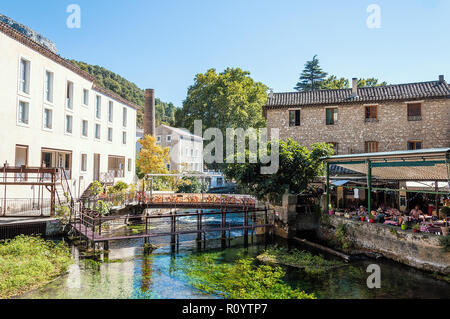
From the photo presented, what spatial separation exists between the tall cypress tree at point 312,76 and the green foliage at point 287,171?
42.6 m

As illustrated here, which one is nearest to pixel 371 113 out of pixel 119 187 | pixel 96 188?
pixel 119 187

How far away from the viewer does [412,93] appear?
24.2 m

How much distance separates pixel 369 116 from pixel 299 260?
1628 cm

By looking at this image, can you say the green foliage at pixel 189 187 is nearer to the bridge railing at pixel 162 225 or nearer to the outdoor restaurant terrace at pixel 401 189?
the bridge railing at pixel 162 225

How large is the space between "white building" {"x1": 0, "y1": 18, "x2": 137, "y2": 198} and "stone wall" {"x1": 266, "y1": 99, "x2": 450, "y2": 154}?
16.5 meters

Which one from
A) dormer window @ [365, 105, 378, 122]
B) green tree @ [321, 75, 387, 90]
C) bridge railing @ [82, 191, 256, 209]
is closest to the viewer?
bridge railing @ [82, 191, 256, 209]

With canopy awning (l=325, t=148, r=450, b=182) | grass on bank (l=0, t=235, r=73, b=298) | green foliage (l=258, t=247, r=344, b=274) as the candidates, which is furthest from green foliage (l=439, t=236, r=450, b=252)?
grass on bank (l=0, t=235, r=73, b=298)

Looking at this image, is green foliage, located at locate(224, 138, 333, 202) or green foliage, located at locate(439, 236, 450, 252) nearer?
green foliage, located at locate(439, 236, 450, 252)

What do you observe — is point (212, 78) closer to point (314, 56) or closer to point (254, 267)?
point (314, 56)

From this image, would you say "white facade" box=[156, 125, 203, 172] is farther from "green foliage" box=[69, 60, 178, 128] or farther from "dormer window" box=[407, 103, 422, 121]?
"dormer window" box=[407, 103, 422, 121]

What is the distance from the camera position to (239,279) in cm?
1185

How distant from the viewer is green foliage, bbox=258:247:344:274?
13.4 meters

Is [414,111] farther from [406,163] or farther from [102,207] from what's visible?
[102,207]
